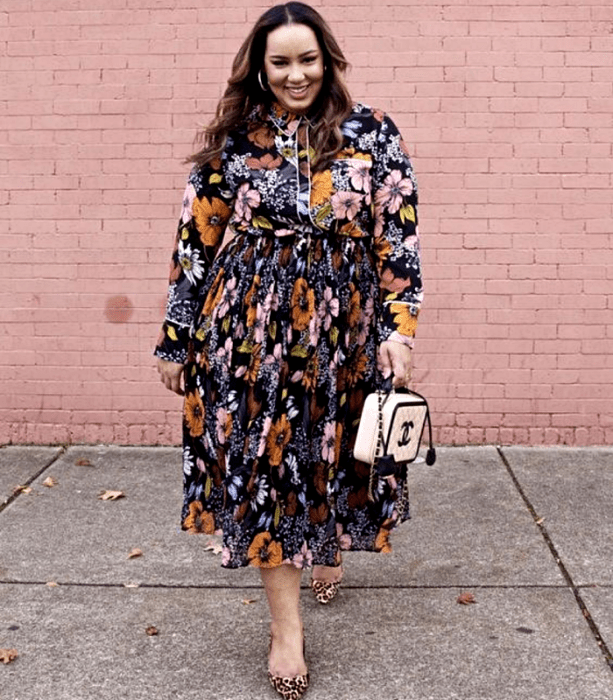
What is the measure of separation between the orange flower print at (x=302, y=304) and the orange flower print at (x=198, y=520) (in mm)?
654

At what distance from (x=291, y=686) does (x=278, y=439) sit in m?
0.72

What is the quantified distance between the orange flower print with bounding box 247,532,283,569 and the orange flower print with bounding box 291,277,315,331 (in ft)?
2.04

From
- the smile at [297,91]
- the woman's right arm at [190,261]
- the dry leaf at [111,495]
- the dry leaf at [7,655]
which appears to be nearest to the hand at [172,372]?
the woman's right arm at [190,261]

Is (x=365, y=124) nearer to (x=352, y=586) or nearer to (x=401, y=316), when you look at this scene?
(x=401, y=316)

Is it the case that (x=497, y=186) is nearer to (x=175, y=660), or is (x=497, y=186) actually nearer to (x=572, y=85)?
(x=572, y=85)

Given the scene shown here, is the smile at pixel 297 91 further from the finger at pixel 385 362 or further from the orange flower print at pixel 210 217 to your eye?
the finger at pixel 385 362

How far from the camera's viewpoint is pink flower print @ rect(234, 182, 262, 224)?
3025 millimetres

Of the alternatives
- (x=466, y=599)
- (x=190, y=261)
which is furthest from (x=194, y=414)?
→ (x=466, y=599)

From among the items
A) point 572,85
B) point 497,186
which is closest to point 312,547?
point 497,186

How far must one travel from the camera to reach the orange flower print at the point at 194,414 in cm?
315

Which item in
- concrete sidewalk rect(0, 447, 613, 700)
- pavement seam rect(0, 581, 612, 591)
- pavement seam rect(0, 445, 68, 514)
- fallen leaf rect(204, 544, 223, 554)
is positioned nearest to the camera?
concrete sidewalk rect(0, 447, 613, 700)

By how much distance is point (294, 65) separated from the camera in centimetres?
298

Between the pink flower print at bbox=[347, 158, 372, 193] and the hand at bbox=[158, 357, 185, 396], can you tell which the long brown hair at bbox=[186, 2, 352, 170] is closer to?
the pink flower print at bbox=[347, 158, 372, 193]

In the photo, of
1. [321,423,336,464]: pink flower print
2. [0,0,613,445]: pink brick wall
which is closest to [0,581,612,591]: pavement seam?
[321,423,336,464]: pink flower print
